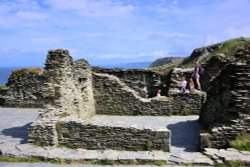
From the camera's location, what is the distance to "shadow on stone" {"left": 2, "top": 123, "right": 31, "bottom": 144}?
1427cm

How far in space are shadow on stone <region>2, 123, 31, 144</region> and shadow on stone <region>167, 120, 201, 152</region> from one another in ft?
18.7

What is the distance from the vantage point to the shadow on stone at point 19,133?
1427cm

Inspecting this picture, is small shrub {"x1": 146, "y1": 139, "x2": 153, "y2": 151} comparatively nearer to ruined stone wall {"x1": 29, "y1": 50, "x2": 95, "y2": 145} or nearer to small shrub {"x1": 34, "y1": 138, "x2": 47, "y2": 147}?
ruined stone wall {"x1": 29, "y1": 50, "x2": 95, "y2": 145}

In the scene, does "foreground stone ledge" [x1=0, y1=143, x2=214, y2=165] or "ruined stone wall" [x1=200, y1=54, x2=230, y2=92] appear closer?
"foreground stone ledge" [x1=0, y1=143, x2=214, y2=165]

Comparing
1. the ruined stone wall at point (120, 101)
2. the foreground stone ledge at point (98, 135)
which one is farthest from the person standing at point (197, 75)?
the foreground stone ledge at point (98, 135)

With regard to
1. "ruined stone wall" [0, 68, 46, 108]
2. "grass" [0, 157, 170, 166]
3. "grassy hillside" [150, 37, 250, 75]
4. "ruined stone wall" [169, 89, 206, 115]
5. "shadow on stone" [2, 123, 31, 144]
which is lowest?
"grass" [0, 157, 170, 166]

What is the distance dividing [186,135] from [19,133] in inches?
276

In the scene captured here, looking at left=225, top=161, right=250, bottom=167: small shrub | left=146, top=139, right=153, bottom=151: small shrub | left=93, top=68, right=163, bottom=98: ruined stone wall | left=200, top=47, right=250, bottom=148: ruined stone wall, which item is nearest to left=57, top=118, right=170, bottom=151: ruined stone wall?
left=146, top=139, right=153, bottom=151: small shrub

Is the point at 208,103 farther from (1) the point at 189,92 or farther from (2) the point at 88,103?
(2) the point at 88,103

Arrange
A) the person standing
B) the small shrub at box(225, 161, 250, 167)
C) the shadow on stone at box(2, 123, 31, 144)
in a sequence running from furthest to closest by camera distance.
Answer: the person standing < the shadow on stone at box(2, 123, 31, 144) < the small shrub at box(225, 161, 250, 167)

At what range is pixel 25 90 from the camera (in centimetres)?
2359

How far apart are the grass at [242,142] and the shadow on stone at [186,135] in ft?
4.35

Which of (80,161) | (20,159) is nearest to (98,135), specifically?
(80,161)

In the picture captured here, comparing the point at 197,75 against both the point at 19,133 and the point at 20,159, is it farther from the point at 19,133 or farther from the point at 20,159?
the point at 20,159
